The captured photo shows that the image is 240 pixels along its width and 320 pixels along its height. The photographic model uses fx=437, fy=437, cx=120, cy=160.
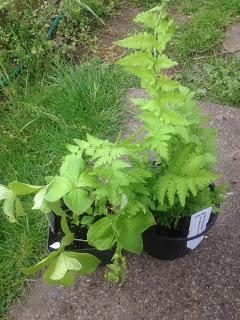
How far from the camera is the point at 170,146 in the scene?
143 centimetres

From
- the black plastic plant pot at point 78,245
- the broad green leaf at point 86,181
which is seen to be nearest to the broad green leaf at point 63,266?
the broad green leaf at point 86,181

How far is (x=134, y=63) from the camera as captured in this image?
3.81ft

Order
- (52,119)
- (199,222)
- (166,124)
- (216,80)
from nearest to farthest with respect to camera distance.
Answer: (166,124) → (199,222) → (52,119) → (216,80)

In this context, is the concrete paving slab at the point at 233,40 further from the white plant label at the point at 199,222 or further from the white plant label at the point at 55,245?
the white plant label at the point at 55,245

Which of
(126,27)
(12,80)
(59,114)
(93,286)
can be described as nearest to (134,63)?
(93,286)

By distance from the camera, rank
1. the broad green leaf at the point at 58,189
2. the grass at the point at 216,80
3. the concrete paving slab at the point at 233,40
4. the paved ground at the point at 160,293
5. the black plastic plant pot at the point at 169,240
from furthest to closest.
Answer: the concrete paving slab at the point at 233,40 < the grass at the point at 216,80 < the paved ground at the point at 160,293 < the black plastic plant pot at the point at 169,240 < the broad green leaf at the point at 58,189

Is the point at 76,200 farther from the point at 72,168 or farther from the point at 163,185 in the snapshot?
the point at 163,185

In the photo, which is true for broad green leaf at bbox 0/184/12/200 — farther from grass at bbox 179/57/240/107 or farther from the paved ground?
grass at bbox 179/57/240/107

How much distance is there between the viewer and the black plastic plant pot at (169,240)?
1.71 metres

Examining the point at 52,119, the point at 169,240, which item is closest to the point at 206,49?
the point at 52,119

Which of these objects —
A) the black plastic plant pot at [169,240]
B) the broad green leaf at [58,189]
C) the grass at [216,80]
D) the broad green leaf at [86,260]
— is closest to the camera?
the broad green leaf at [58,189]

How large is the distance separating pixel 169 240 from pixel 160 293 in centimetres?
31

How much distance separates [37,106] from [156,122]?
152cm

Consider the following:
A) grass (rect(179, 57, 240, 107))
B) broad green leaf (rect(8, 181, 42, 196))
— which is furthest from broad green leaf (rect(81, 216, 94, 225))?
grass (rect(179, 57, 240, 107))
